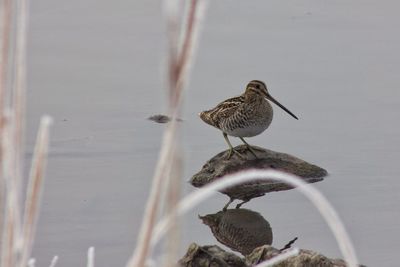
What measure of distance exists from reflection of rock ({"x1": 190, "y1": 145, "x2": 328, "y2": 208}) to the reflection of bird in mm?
106

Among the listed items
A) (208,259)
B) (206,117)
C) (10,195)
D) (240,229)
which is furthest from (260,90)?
(10,195)

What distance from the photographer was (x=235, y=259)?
17.6ft

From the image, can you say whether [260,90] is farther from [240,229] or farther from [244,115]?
[240,229]

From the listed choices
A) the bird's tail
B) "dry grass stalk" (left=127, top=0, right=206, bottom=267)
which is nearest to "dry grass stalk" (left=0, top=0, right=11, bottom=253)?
"dry grass stalk" (left=127, top=0, right=206, bottom=267)

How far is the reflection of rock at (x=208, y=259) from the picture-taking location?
538 cm

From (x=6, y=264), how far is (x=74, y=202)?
5012 millimetres

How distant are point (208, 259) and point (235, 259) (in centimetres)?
14

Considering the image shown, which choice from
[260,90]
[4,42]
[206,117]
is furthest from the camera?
[260,90]

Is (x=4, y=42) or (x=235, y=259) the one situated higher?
(x=4, y=42)

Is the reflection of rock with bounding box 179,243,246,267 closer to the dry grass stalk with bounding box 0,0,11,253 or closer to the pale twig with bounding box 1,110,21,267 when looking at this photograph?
the pale twig with bounding box 1,110,21,267

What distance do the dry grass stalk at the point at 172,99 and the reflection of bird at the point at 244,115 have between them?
20.3ft

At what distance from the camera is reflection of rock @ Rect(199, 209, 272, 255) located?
262 inches

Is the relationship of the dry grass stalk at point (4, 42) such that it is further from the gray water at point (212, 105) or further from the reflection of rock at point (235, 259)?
the gray water at point (212, 105)

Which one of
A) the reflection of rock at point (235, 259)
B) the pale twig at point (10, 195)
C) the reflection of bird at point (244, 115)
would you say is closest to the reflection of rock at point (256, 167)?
the reflection of bird at point (244, 115)
